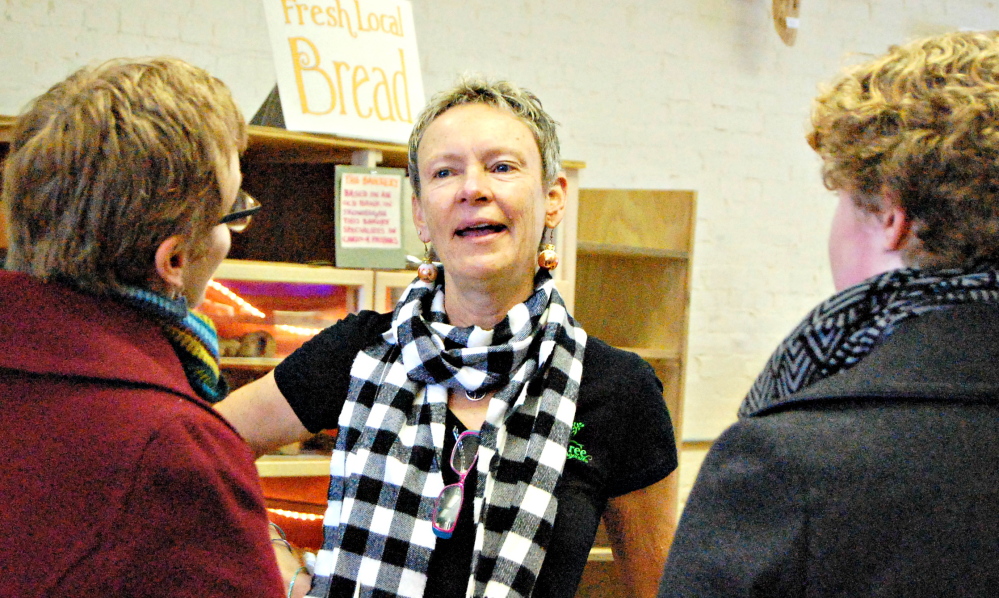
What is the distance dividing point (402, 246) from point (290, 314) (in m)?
0.40

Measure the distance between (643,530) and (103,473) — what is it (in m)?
0.94

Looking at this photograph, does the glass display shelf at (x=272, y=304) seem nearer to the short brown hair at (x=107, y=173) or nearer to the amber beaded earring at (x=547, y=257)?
the amber beaded earring at (x=547, y=257)

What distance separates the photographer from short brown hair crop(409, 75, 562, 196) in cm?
151

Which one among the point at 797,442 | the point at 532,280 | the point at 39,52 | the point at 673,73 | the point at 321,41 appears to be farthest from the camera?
the point at 673,73

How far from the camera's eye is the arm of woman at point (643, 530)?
1435 millimetres

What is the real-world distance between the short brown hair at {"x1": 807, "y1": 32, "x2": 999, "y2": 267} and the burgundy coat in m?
0.79

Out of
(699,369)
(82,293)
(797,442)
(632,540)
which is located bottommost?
(699,369)

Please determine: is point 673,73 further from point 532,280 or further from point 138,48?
point 532,280

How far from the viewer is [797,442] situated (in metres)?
0.79

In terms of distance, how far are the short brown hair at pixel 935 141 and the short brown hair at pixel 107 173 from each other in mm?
760

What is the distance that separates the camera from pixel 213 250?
3.46ft

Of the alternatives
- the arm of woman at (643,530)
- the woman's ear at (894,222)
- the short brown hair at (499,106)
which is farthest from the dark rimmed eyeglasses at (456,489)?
the woman's ear at (894,222)

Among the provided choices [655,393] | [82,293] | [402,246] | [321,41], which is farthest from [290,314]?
[82,293]

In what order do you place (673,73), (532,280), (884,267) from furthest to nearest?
(673,73)
(532,280)
(884,267)
